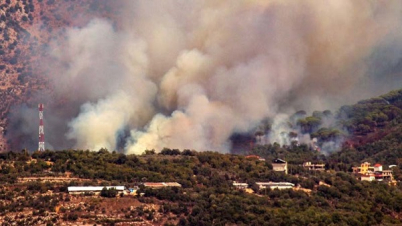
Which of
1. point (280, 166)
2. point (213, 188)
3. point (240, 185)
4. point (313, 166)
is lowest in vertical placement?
point (213, 188)

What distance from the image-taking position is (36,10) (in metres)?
106

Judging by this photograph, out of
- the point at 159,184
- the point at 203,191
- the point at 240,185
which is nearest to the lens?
the point at 203,191

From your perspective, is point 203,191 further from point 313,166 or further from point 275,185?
point 313,166

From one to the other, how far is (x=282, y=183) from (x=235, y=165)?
5.48 metres

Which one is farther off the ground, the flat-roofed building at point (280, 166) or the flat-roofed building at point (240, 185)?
the flat-roofed building at point (280, 166)

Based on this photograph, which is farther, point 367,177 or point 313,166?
point 313,166

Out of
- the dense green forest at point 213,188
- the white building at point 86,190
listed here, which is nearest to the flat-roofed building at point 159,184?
the dense green forest at point 213,188

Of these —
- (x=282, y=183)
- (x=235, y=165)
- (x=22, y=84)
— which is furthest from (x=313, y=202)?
(x=22, y=84)

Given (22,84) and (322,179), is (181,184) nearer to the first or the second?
(322,179)

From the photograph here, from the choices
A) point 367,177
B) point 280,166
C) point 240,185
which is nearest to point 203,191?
point 240,185

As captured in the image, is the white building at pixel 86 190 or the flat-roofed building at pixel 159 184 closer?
the white building at pixel 86 190

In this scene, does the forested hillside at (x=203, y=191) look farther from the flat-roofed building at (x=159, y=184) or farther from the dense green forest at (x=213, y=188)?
the flat-roofed building at (x=159, y=184)

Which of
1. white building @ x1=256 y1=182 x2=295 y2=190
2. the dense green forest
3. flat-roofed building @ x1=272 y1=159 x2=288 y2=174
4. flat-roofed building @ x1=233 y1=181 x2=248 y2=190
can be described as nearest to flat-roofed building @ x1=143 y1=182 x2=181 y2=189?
the dense green forest

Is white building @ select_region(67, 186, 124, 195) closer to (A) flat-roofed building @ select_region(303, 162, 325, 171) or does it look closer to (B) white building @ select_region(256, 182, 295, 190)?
(B) white building @ select_region(256, 182, 295, 190)
